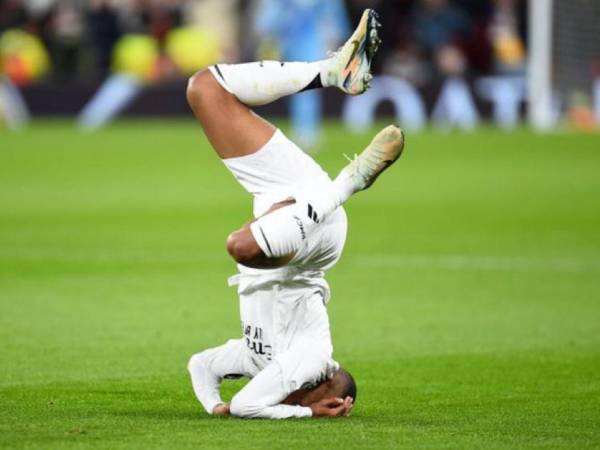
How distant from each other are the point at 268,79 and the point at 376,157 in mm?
723

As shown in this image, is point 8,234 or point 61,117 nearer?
point 8,234

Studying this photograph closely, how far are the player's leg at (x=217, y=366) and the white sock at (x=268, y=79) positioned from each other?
1.29 meters

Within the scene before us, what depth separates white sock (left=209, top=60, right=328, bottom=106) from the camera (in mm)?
7621

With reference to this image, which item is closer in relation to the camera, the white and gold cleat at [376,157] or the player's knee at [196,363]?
the white and gold cleat at [376,157]

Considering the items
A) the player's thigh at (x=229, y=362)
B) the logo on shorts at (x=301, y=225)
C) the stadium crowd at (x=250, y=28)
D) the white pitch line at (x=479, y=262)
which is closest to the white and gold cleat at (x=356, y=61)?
the logo on shorts at (x=301, y=225)

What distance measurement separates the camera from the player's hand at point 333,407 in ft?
24.7

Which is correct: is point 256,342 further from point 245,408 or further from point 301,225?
point 301,225

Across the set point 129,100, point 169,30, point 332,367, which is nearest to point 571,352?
point 332,367

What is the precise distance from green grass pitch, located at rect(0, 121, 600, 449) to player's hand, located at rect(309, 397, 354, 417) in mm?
136

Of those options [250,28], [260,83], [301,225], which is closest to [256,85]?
[260,83]

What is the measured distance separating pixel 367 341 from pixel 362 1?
22.4 m

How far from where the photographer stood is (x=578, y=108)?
88.6 feet

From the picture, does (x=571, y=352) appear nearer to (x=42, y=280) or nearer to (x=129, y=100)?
(x=42, y=280)

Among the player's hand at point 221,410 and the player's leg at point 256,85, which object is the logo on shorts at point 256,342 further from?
the player's leg at point 256,85
